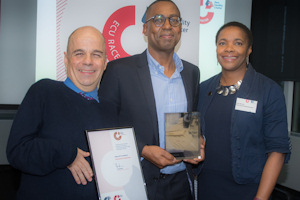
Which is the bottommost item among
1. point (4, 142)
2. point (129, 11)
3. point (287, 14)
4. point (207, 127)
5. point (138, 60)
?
point (4, 142)

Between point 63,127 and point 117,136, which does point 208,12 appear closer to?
point 117,136

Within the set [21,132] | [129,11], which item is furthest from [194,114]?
[129,11]

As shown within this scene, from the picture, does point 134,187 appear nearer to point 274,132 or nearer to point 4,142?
point 274,132

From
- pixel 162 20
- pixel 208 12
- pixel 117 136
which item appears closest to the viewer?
pixel 117 136

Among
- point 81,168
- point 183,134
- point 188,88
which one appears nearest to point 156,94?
point 188,88

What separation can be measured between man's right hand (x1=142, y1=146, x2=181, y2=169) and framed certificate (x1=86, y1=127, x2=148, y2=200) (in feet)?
1.09

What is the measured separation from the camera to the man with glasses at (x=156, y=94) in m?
2.01

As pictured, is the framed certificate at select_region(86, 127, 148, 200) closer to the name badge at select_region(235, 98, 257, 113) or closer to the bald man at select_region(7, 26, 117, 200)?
the bald man at select_region(7, 26, 117, 200)

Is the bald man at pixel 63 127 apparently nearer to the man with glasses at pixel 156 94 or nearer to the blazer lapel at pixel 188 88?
the man with glasses at pixel 156 94

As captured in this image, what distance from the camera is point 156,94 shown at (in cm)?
212

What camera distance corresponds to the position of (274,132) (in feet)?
6.68

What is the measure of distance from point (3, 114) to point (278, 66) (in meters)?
4.50

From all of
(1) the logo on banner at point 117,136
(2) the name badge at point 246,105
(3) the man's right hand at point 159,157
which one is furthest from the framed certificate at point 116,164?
(2) the name badge at point 246,105

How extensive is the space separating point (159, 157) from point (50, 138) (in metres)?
0.76
